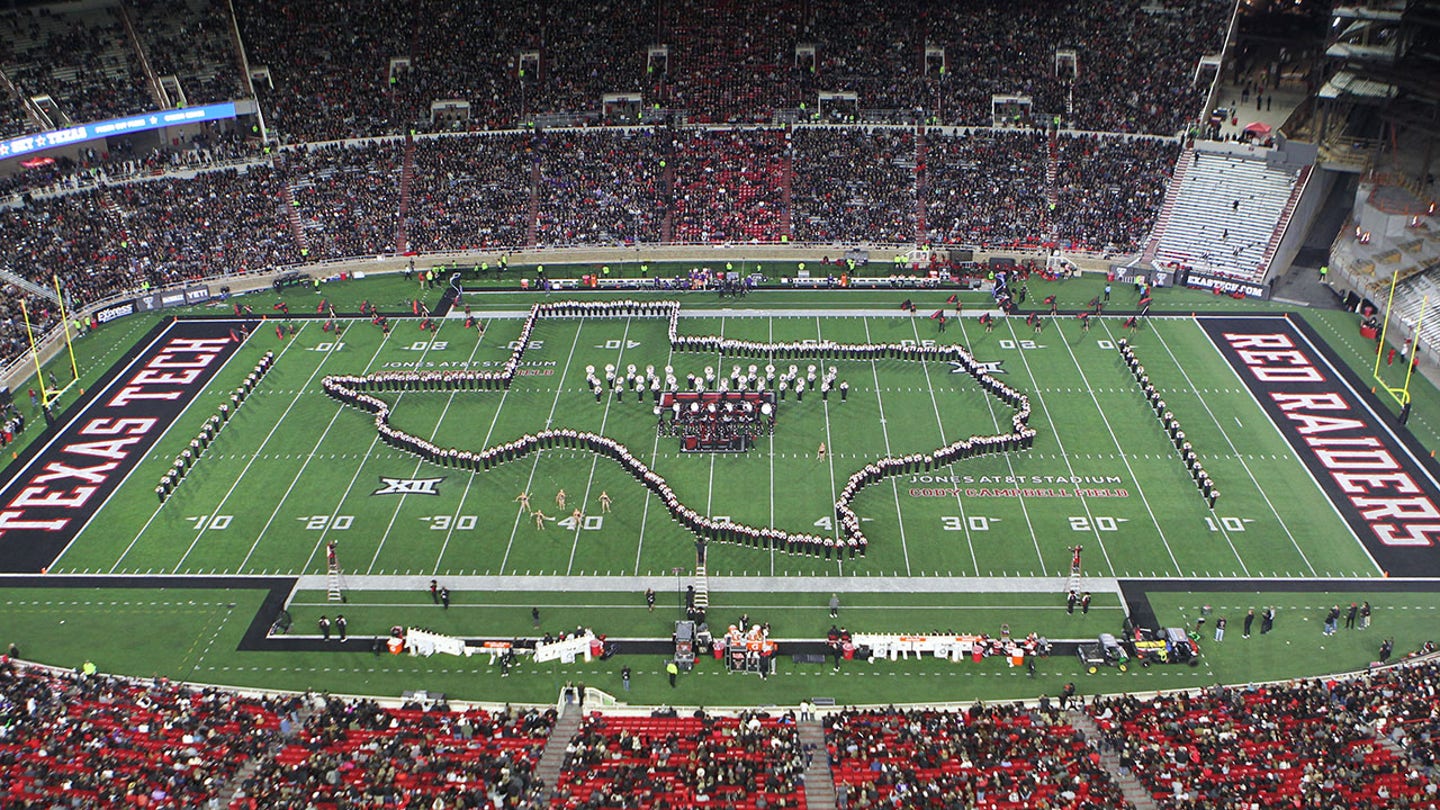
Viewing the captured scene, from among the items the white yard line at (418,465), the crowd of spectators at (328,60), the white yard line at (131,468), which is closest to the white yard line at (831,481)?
the white yard line at (418,465)

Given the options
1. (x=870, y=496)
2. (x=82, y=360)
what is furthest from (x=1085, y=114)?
(x=82, y=360)

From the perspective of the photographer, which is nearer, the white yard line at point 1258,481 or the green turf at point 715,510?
the green turf at point 715,510

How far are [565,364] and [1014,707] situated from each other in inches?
1097

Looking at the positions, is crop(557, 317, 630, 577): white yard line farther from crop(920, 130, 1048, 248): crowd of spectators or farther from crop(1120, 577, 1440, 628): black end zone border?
crop(920, 130, 1048, 248): crowd of spectators

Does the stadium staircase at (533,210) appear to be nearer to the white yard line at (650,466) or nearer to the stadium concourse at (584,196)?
the stadium concourse at (584,196)

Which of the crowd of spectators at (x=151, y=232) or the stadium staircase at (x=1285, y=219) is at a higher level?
the crowd of spectators at (x=151, y=232)

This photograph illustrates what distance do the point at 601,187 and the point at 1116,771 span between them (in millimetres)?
48246

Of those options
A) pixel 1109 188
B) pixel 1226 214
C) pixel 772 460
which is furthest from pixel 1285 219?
pixel 772 460

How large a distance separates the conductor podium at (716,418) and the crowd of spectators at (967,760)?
54.3 ft

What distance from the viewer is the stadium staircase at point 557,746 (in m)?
28.9

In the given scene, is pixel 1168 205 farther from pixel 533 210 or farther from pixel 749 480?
pixel 533 210

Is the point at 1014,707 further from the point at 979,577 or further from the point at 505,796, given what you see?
the point at 505,796

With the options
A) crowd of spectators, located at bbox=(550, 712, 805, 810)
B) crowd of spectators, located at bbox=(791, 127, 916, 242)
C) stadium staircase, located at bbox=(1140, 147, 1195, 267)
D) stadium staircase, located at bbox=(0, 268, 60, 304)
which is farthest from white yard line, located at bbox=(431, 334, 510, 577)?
stadium staircase, located at bbox=(1140, 147, 1195, 267)

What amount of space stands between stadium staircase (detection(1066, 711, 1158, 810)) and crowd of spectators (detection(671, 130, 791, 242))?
39438 millimetres
